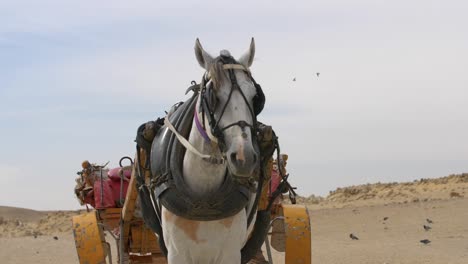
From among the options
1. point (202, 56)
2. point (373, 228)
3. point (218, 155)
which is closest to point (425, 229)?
point (373, 228)

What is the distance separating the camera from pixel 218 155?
5.19 metres

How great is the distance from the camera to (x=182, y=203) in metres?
5.40

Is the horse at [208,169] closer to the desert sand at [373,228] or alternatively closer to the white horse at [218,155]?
the white horse at [218,155]

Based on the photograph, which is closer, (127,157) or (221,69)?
(221,69)

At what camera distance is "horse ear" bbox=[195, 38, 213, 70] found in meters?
5.15

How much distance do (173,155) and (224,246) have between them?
70cm

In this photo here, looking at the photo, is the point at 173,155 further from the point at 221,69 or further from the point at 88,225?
the point at 88,225

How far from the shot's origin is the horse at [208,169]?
4.94 metres

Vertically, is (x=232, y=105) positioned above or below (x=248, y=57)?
below

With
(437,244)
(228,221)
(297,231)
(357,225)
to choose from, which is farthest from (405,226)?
(228,221)

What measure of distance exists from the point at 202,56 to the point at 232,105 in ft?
1.66

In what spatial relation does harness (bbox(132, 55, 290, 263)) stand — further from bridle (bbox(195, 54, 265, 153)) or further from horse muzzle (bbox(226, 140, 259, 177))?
horse muzzle (bbox(226, 140, 259, 177))

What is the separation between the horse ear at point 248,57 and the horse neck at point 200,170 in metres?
0.52

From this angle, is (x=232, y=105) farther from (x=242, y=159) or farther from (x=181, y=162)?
(x=181, y=162)
